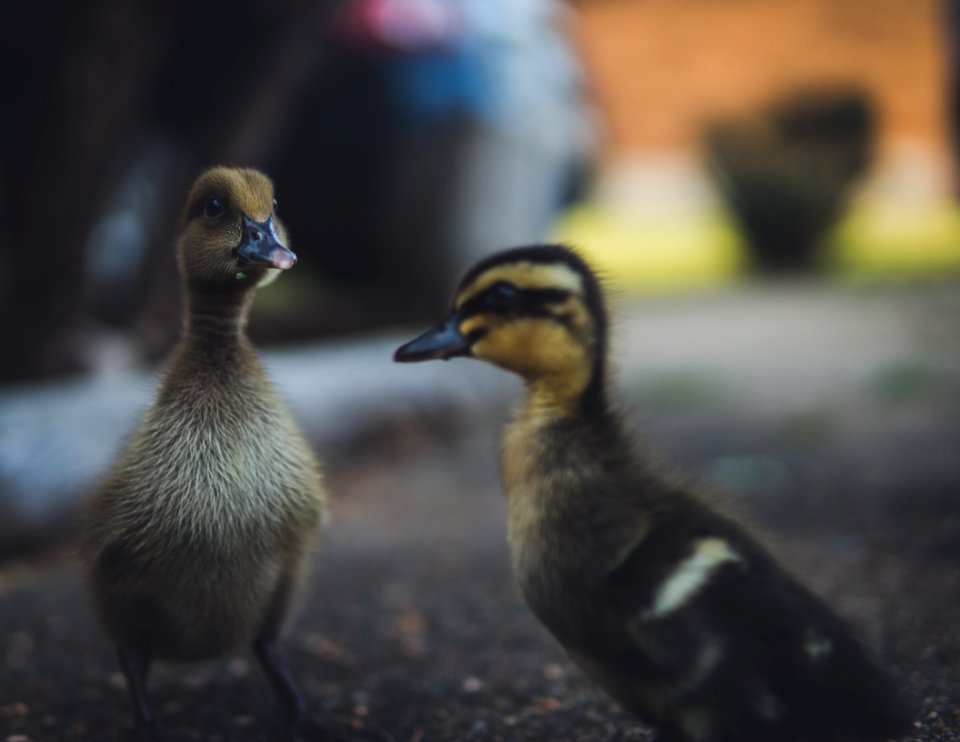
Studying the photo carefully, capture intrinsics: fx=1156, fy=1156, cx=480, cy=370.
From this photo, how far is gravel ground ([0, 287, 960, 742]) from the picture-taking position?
292 centimetres

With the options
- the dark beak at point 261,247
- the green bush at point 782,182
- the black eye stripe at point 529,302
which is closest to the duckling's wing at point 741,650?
the black eye stripe at point 529,302

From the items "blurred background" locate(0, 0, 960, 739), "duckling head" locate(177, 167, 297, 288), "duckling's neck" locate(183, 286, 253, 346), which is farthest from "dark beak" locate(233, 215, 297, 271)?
"blurred background" locate(0, 0, 960, 739)

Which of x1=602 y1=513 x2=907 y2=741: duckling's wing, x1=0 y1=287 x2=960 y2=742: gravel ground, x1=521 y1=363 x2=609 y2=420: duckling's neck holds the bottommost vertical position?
x1=0 y1=287 x2=960 y2=742: gravel ground

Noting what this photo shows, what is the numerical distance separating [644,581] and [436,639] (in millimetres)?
1414

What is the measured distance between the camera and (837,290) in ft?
36.8

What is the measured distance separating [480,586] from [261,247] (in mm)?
1984

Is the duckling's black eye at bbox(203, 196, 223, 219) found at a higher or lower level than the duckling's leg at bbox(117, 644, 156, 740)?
higher

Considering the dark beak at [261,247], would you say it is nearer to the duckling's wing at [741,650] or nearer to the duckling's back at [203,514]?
the duckling's back at [203,514]

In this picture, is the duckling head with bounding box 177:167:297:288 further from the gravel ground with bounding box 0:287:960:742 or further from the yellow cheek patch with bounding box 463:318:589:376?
the gravel ground with bounding box 0:287:960:742

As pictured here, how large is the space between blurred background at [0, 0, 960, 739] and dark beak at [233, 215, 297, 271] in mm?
792

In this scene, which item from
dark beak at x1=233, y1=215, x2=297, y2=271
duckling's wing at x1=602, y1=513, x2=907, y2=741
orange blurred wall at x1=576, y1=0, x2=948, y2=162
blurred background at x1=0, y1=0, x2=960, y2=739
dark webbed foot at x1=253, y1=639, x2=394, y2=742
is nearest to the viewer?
duckling's wing at x1=602, y1=513, x2=907, y2=741

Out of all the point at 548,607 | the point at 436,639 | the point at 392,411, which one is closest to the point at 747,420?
the point at 392,411

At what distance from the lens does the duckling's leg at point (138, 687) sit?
2.63 m

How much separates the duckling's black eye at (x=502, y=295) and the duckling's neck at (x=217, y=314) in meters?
0.57
